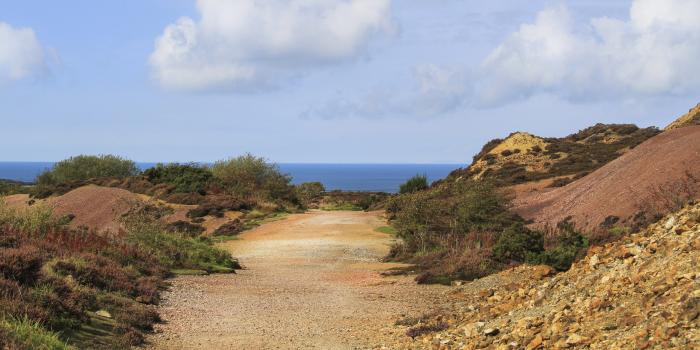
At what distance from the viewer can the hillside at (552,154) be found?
4781 cm

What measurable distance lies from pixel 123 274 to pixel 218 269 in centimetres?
501

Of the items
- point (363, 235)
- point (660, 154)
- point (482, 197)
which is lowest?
point (363, 235)

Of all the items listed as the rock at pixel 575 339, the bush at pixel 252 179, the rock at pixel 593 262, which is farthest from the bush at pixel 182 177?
the rock at pixel 575 339

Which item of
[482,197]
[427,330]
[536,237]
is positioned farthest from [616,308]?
[482,197]

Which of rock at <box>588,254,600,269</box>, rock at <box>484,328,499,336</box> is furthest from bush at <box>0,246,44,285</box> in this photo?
rock at <box>588,254,600,269</box>

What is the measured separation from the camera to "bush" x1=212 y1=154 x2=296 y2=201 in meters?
49.9

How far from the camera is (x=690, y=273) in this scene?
785cm

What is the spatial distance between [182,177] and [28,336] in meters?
42.4

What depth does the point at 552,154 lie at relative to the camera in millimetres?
56719

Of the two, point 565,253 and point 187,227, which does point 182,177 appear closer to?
point 187,227

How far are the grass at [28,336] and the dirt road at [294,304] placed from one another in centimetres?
179

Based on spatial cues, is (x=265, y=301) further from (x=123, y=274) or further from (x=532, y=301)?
(x=532, y=301)

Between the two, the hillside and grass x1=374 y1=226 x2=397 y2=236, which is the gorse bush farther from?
the hillside

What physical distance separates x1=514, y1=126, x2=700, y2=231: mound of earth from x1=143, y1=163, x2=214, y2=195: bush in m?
24.2
